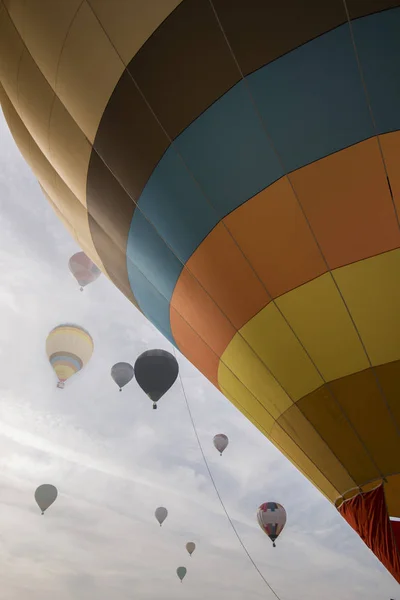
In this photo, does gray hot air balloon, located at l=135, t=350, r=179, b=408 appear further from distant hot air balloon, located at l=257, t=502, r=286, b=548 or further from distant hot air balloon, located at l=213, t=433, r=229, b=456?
distant hot air balloon, located at l=213, t=433, r=229, b=456

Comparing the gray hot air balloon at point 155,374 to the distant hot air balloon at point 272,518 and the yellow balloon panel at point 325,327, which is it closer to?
the distant hot air balloon at point 272,518

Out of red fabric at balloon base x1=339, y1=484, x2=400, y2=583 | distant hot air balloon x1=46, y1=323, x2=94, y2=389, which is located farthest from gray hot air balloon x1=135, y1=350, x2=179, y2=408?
red fabric at balloon base x1=339, y1=484, x2=400, y2=583

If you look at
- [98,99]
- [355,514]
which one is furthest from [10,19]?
[355,514]

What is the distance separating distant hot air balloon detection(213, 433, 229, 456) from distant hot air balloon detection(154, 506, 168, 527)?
5.31m

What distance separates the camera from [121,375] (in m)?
17.1

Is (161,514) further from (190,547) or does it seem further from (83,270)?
(83,270)

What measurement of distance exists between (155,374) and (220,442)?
306 inches

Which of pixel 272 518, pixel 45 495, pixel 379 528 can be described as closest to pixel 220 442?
pixel 272 518

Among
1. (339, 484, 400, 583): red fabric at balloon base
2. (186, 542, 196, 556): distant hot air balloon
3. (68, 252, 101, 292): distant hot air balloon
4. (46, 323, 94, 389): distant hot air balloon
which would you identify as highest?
(68, 252, 101, 292): distant hot air balloon

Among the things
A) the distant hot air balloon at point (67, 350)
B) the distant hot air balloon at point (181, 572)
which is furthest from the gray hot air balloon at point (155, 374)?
the distant hot air balloon at point (181, 572)

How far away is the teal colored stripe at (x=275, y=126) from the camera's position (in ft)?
9.91

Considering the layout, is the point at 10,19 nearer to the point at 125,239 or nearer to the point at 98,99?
the point at 98,99

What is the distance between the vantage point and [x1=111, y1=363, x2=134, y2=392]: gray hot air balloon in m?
17.1

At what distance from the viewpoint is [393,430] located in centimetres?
351
